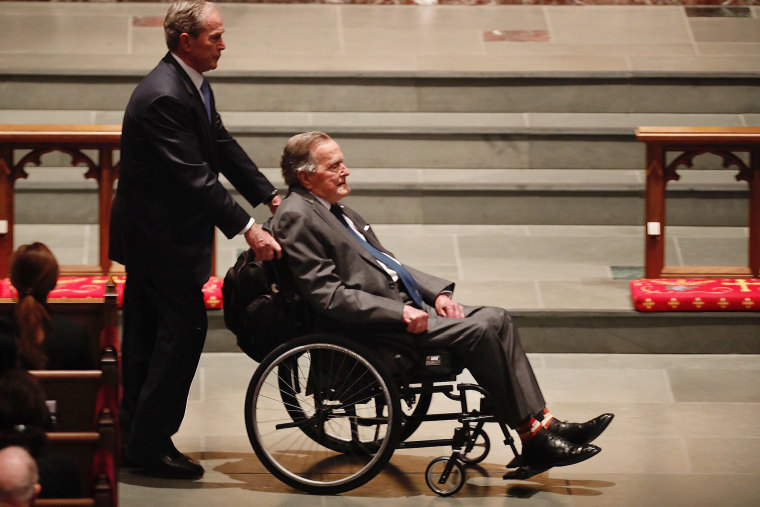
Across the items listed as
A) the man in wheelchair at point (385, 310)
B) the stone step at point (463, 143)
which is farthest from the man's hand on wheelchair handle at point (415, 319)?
the stone step at point (463, 143)

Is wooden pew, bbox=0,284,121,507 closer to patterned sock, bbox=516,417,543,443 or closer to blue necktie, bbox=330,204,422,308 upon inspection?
blue necktie, bbox=330,204,422,308

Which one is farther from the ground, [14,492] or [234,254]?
[14,492]

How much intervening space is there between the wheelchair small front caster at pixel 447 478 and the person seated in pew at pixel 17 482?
1.46m

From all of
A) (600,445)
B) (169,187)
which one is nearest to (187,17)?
(169,187)

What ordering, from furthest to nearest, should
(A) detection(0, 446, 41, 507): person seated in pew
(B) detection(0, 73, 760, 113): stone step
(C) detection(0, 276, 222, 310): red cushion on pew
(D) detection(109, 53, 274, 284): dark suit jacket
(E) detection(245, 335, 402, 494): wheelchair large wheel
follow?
(B) detection(0, 73, 760, 113): stone step → (C) detection(0, 276, 222, 310): red cushion on pew → (D) detection(109, 53, 274, 284): dark suit jacket → (E) detection(245, 335, 402, 494): wheelchair large wheel → (A) detection(0, 446, 41, 507): person seated in pew

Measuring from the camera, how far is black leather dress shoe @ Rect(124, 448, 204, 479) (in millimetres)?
3652

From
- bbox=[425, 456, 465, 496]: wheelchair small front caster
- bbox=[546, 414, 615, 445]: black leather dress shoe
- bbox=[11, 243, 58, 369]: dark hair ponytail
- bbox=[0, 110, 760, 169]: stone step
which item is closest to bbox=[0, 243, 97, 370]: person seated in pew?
bbox=[11, 243, 58, 369]: dark hair ponytail

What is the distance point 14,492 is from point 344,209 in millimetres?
1737

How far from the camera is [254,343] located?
139 inches

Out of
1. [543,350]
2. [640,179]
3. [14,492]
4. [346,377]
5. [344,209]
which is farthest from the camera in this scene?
[640,179]

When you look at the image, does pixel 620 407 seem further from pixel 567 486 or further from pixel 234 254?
pixel 234 254

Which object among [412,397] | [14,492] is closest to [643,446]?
[412,397]

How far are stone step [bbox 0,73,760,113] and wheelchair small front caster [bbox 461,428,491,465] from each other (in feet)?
9.84

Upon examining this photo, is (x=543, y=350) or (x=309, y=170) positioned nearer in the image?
(x=309, y=170)
